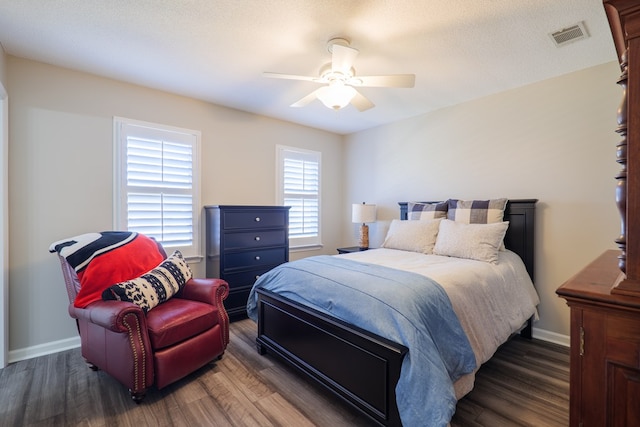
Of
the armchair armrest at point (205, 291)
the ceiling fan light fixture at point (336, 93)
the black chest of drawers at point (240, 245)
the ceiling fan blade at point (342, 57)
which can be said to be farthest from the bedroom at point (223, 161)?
the ceiling fan blade at point (342, 57)

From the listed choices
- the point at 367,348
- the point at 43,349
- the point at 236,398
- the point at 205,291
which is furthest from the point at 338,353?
the point at 43,349

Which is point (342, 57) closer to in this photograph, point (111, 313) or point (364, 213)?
point (111, 313)

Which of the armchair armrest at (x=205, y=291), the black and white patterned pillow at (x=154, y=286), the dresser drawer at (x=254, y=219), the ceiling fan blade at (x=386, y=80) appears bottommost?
the armchair armrest at (x=205, y=291)

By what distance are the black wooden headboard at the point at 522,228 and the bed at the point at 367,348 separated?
0.16 meters

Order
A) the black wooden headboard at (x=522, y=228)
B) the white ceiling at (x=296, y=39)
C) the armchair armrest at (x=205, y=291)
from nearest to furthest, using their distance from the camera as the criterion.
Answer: the white ceiling at (x=296, y=39) → the armchair armrest at (x=205, y=291) → the black wooden headboard at (x=522, y=228)

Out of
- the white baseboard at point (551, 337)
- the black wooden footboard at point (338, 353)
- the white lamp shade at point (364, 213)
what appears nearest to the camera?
the black wooden footboard at point (338, 353)

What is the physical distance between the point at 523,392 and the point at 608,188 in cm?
185

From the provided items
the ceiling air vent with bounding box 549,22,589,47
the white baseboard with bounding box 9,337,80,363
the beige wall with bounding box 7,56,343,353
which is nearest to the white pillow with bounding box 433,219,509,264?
the ceiling air vent with bounding box 549,22,589,47

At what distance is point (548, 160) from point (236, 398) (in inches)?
132

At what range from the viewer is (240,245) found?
330 cm

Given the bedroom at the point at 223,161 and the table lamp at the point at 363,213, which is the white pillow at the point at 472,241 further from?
the table lamp at the point at 363,213

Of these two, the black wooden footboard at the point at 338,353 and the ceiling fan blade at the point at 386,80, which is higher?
the ceiling fan blade at the point at 386,80

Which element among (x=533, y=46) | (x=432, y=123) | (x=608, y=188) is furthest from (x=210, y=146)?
(x=608, y=188)

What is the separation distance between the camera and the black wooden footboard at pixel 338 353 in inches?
60.9
